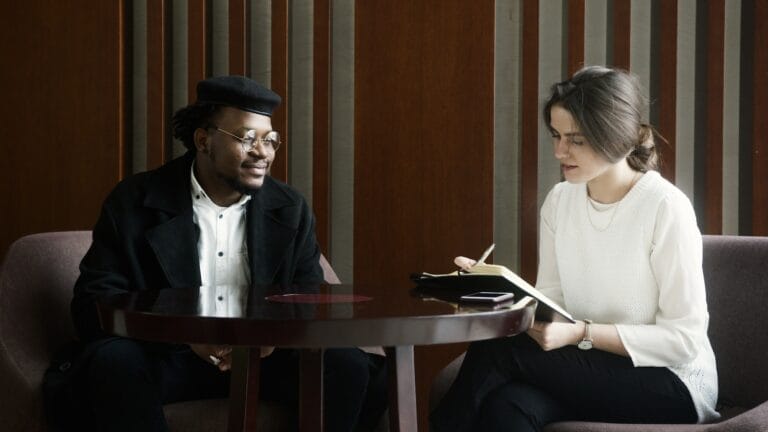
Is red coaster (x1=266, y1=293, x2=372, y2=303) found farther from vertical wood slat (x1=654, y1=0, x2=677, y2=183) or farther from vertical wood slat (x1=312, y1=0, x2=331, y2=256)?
vertical wood slat (x1=654, y1=0, x2=677, y2=183)

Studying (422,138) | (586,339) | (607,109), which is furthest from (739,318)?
(422,138)

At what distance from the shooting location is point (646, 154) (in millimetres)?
2240

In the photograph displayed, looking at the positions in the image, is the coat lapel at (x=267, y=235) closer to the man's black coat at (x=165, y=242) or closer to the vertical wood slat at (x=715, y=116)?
the man's black coat at (x=165, y=242)

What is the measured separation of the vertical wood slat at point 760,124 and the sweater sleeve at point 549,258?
0.75 meters

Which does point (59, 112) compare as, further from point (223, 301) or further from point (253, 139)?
point (223, 301)

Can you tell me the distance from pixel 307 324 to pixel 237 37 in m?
1.93

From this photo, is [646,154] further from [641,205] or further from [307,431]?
[307,431]

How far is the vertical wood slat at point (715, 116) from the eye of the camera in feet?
9.14

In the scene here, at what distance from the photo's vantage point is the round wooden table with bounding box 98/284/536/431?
1.43m

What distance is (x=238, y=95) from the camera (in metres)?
2.38

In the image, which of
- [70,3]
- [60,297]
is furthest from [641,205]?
[70,3]

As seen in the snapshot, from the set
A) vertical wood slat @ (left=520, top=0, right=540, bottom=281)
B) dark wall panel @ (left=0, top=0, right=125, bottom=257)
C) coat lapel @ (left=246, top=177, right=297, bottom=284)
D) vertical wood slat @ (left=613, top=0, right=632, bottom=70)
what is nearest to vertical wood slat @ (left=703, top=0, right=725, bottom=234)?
vertical wood slat @ (left=613, top=0, right=632, bottom=70)

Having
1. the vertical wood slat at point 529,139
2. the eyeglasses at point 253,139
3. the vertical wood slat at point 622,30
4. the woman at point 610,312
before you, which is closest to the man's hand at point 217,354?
the woman at point 610,312

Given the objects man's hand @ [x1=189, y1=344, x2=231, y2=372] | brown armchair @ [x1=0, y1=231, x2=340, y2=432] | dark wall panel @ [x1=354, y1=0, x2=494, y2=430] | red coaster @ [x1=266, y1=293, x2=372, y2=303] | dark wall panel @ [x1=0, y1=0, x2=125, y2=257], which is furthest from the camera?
dark wall panel @ [x1=0, y1=0, x2=125, y2=257]
